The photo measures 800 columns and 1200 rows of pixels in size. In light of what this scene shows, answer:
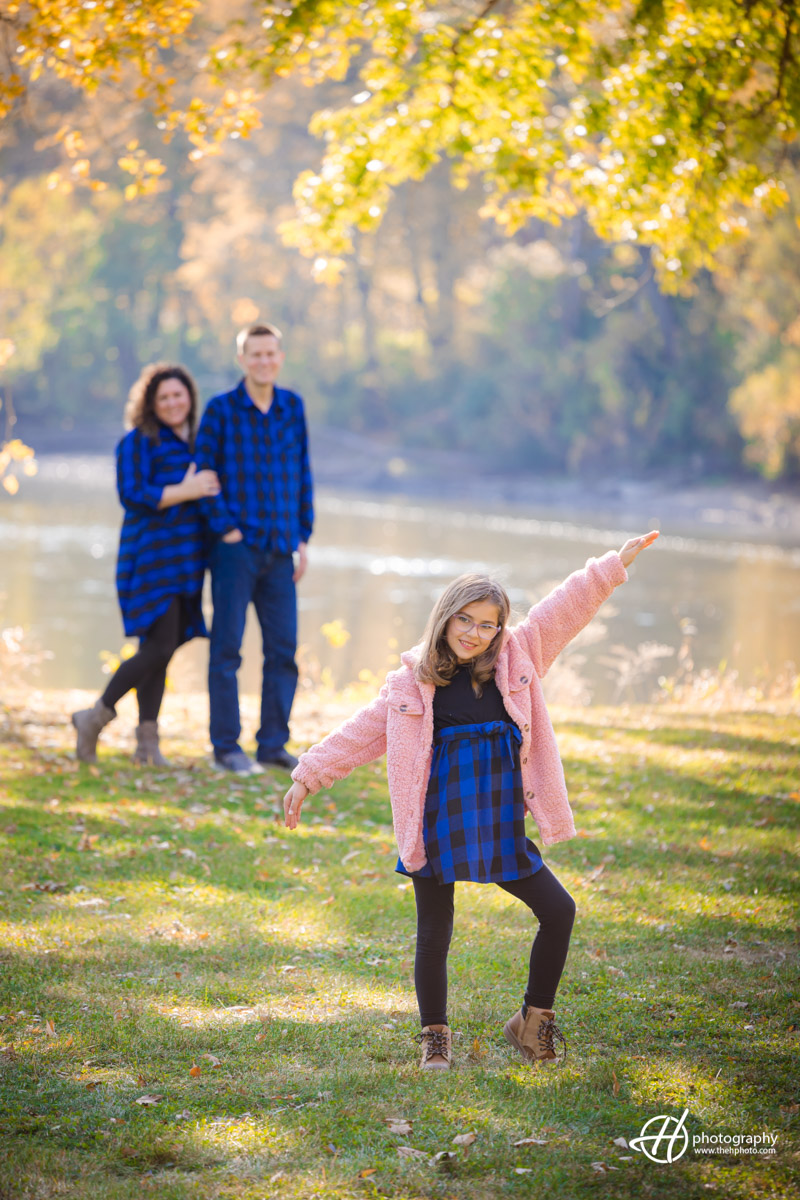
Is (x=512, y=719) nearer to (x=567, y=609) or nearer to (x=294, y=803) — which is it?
(x=567, y=609)

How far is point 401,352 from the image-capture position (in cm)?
5262

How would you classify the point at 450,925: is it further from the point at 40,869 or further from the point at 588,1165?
the point at 40,869

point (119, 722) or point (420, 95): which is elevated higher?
point (420, 95)

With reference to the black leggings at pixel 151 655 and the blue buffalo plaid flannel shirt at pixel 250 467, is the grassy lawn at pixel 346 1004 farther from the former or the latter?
the blue buffalo plaid flannel shirt at pixel 250 467

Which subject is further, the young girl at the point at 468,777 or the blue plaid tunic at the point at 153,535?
the blue plaid tunic at the point at 153,535

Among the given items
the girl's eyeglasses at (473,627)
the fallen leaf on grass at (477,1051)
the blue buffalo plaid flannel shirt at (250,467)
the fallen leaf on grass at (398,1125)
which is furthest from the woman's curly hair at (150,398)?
the fallen leaf on grass at (398,1125)

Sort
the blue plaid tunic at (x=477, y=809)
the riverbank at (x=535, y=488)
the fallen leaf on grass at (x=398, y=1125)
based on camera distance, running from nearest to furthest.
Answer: the fallen leaf on grass at (x=398, y=1125) < the blue plaid tunic at (x=477, y=809) < the riverbank at (x=535, y=488)

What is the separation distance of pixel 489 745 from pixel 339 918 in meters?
1.61

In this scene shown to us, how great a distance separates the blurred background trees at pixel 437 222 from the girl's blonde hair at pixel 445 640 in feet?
15.4

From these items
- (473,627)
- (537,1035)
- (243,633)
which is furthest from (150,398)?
(537,1035)

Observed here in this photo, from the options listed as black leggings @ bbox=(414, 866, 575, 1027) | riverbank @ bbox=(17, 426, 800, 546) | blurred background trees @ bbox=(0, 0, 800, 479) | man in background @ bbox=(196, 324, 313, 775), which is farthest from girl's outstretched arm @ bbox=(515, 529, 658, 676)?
riverbank @ bbox=(17, 426, 800, 546)

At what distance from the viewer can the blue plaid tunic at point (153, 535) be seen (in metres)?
6.60

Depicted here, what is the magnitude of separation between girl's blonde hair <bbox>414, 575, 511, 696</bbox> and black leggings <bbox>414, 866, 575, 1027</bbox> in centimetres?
58

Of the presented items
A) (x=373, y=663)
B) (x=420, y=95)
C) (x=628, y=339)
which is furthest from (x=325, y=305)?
(x=420, y=95)
